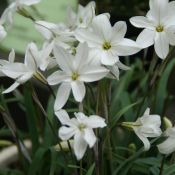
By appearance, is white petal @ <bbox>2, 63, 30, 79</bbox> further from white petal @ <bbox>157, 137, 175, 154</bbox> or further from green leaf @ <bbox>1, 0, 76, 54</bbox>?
green leaf @ <bbox>1, 0, 76, 54</bbox>

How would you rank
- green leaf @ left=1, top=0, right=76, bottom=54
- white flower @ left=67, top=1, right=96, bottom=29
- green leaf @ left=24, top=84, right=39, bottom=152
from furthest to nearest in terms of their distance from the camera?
green leaf @ left=1, top=0, right=76, bottom=54 → green leaf @ left=24, top=84, right=39, bottom=152 → white flower @ left=67, top=1, right=96, bottom=29

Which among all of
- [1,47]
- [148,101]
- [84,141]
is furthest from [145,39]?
[1,47]

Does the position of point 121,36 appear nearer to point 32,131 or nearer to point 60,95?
point 60,95

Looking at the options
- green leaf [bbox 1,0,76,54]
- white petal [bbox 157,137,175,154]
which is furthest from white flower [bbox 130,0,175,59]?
green leaf [bbox 1,0,76,54]

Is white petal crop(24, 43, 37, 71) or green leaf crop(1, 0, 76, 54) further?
green leaf crop(1, 0, 76, 54)

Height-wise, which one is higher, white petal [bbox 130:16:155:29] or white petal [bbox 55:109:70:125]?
white petal [bbox 130:16:155:29]

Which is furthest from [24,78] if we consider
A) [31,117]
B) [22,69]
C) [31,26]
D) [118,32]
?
[31,26]

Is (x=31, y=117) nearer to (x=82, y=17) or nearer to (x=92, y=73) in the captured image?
(x=82, y=17)

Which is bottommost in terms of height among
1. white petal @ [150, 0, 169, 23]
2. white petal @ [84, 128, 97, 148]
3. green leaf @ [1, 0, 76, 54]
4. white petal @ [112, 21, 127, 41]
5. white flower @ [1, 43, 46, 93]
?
green leaf @ [1, 0, 76, 54]
